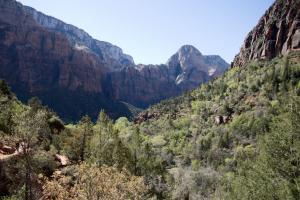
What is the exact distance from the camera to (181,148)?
139875mm

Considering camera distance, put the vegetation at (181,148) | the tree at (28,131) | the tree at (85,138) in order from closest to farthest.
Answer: the tree at (28,131), the vegetation at (181,148), the tree at (85,138)

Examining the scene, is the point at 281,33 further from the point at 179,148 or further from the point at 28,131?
the point at 28,131

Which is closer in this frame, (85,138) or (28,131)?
(28,131)

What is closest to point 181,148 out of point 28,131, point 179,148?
point 179,148

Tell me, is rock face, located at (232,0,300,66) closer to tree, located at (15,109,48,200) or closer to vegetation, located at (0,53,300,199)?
vegetation, located at (0,53,300,199)

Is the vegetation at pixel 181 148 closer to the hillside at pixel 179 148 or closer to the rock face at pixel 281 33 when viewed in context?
the hillside at pixel 179 148

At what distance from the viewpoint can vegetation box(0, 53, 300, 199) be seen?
34.4 metres

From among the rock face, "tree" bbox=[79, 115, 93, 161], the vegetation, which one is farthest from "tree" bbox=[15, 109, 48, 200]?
the rock face

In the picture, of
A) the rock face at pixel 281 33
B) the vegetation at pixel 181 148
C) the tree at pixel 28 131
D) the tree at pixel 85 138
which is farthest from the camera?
the rock face at pixel 281 33

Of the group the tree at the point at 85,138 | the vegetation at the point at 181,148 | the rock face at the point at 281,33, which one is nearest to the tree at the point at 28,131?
the vegetation at the point at 181,148

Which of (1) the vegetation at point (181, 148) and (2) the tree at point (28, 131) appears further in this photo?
(1) the vegetation at point (181, 148)

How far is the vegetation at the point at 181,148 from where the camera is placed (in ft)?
113

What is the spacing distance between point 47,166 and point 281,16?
16426 cm

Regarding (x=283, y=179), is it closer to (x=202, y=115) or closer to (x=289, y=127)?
(x=289, y=127)
